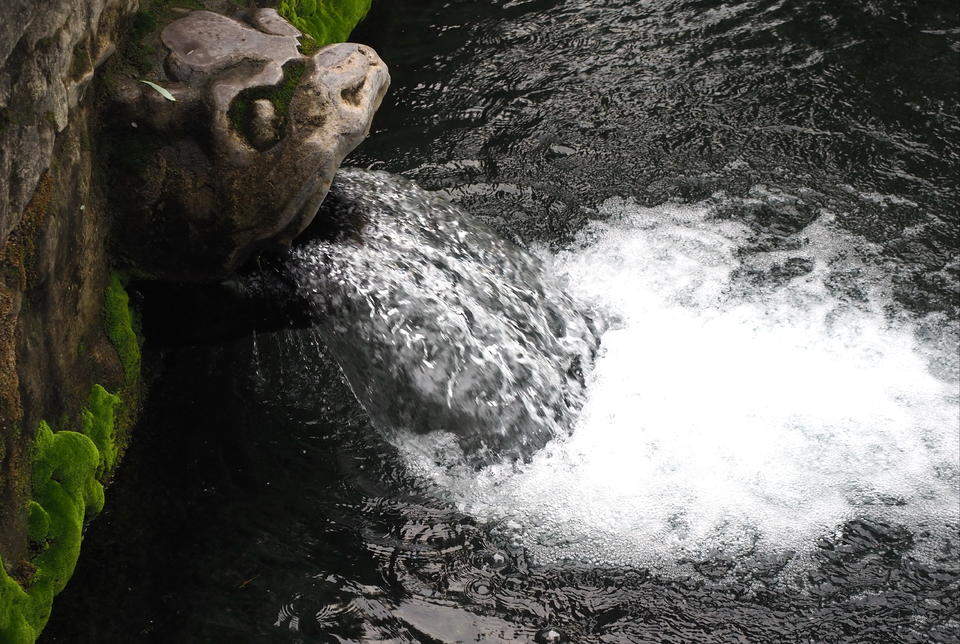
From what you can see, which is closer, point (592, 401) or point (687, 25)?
point (592, 401)

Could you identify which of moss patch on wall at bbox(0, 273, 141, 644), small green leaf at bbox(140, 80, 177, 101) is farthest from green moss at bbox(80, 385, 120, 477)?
small green leaf at bbox(140, 80, 177, 101)

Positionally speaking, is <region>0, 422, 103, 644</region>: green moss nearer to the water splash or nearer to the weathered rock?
the weathered rock

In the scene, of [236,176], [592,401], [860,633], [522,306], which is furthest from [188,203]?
[860,633]

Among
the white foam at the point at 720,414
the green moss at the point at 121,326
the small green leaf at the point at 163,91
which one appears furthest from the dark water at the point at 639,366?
the small green leaf at the point at 163,91

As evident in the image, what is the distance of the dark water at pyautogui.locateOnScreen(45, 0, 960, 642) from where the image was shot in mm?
3926

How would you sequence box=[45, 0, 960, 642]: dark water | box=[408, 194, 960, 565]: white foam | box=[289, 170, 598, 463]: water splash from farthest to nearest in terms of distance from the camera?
1. box=[289, 170, 598, 463]: water splash
2. box=[408, 194, 960, 565]: white foam
3. box=[45, 0, 960, 642]: dark water

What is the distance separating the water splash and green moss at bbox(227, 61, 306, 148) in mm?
840

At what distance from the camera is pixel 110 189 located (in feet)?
14.1

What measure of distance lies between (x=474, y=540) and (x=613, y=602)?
0.66m

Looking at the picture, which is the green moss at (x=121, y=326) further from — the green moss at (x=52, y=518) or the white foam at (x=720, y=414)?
the white foam at (x=720, y=414)

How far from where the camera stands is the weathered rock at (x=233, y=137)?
Answer: 4.21 metres

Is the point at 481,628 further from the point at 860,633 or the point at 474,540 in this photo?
the point at 860,633

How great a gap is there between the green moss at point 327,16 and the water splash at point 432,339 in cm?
246

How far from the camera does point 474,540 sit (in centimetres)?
421
